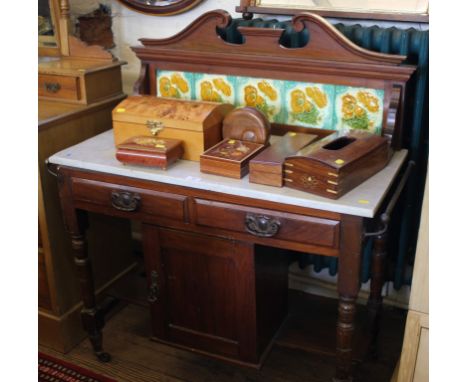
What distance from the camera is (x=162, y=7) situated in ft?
7.99

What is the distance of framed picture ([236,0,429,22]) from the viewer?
6.41 ft

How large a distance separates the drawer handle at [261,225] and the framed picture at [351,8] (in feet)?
2.95

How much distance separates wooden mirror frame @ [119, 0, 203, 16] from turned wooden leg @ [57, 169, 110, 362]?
93cm

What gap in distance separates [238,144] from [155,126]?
1.01ft

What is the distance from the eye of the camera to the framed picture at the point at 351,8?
196cm

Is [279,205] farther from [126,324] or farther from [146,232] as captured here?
[126,324]

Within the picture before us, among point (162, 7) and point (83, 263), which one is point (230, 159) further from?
point (162, 7)

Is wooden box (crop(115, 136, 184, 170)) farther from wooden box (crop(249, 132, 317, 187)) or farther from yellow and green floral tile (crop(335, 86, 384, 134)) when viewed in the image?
yellow and green floral tile (crop(335, 86, 384, 134))

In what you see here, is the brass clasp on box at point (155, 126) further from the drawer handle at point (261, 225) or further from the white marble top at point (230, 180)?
the drawer handle at point (261, 225)

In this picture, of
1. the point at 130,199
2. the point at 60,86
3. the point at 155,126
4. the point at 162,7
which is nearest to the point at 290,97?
the point at 155,126

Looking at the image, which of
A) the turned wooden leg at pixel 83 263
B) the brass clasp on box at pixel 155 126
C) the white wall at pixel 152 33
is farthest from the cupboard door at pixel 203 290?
the white wall at pixel 152 33
